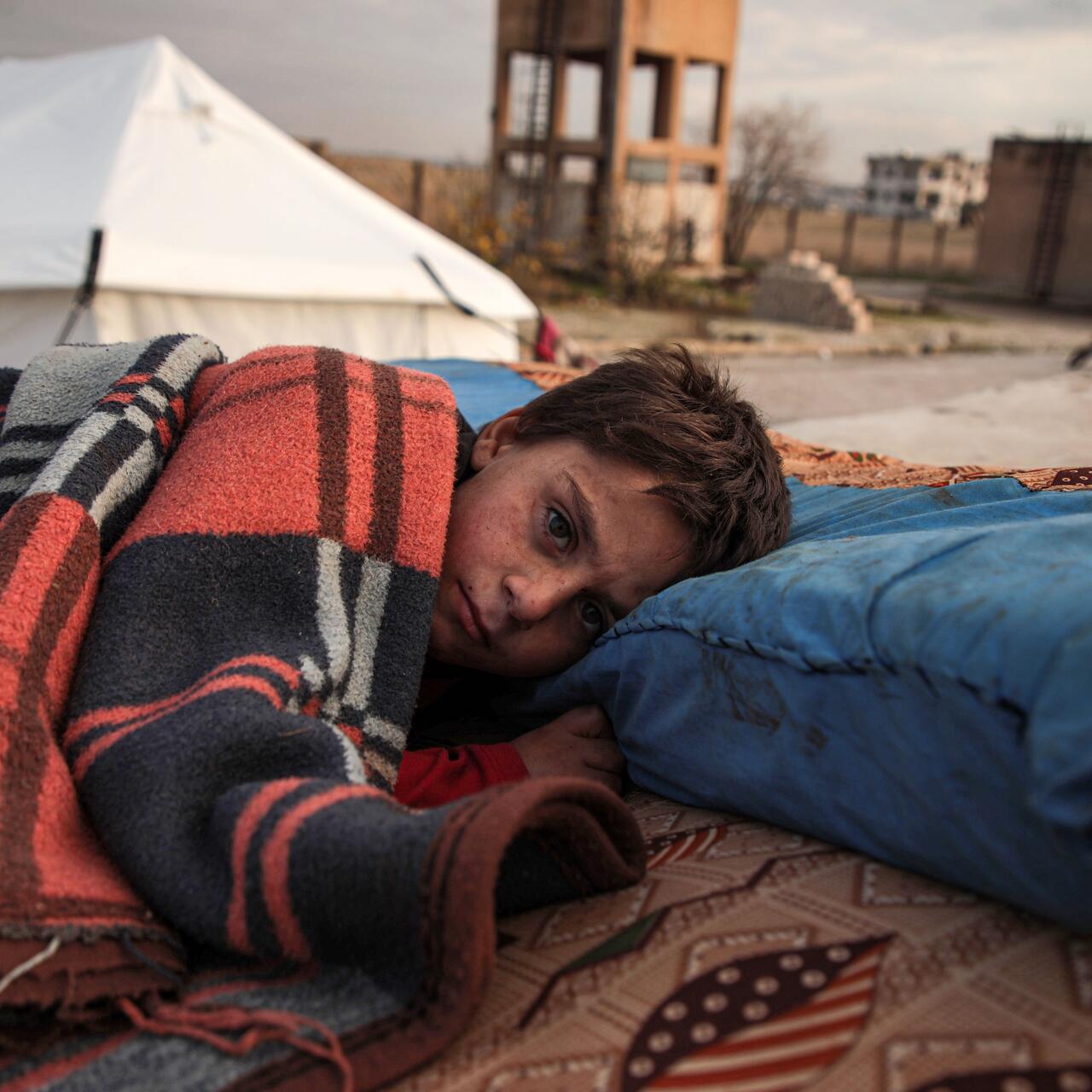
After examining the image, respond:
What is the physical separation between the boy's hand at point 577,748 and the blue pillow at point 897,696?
4 centimetres

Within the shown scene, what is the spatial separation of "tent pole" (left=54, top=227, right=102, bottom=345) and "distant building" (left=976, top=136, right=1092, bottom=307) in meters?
16.9

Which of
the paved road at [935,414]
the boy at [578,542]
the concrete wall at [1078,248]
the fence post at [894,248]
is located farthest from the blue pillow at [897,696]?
the fence post at [894,248]

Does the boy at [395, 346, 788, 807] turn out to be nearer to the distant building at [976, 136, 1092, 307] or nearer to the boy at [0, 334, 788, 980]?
the boy at [0, 334, 788, 980]

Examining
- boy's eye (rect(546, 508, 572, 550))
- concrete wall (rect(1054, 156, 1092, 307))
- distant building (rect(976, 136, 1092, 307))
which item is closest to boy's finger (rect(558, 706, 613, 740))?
boy's eye (rect(546, 508, 572, 550))

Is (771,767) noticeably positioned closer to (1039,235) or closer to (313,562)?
(313,562)

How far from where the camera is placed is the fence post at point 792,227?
2083 centimetres

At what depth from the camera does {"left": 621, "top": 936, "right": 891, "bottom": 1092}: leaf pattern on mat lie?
24.3 inches

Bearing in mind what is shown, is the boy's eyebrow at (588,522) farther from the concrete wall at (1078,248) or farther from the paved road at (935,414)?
the concrete wall at (1078,248)

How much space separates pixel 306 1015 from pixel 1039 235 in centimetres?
1945

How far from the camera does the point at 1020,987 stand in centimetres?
66

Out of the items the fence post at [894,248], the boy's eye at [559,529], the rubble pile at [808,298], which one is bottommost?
the rubble pile at [808,298]

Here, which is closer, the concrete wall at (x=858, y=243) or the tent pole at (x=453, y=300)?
the tent pole at (x=453, y=300)

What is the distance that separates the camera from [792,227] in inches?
821

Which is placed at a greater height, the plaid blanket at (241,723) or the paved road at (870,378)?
the plaid blanket at (241,723)
